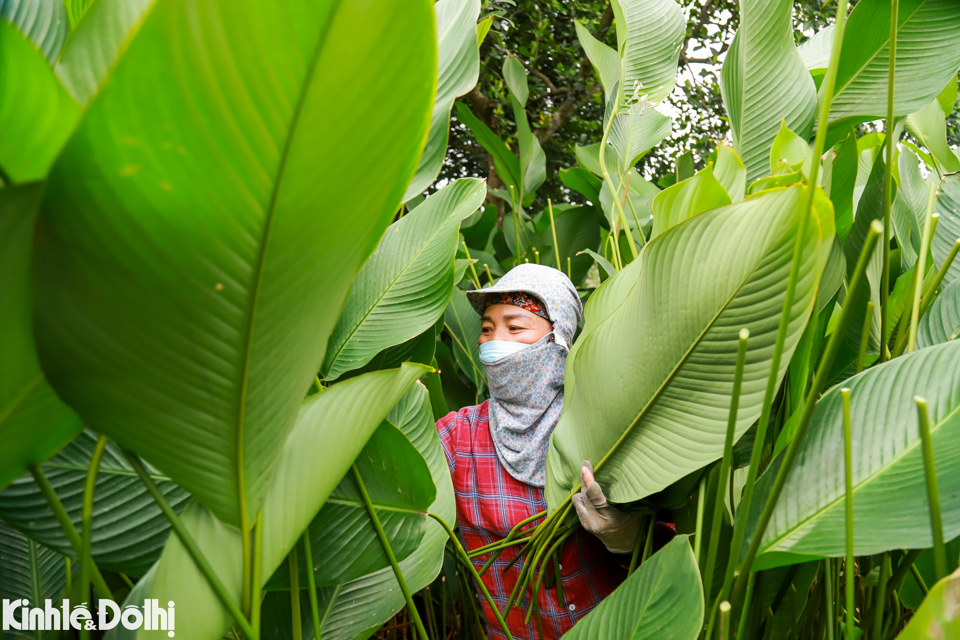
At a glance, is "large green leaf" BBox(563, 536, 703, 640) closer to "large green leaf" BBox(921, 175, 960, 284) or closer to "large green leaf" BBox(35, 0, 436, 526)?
"large green leaf" BBox(35, 0, 436, 526)

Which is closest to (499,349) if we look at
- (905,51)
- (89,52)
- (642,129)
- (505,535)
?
(505,535)

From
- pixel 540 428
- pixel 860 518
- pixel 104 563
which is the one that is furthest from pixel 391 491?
pixel 540 428

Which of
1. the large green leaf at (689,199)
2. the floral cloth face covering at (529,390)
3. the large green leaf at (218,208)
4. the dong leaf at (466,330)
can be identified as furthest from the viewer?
the dong leaf at (466,330)

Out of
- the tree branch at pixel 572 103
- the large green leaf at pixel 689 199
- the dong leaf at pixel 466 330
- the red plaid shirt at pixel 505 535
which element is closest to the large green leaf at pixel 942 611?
the large green leaf at pixel 689 199

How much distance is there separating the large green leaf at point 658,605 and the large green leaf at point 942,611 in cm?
13

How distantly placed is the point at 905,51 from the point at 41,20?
658mm

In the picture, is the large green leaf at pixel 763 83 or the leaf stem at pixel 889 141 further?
the large green leaf at pixel 763 83

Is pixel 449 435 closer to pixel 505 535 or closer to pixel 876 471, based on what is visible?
pixel 505 535

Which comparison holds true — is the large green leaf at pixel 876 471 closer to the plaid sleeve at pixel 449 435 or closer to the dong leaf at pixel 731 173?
the dong leaf at pixel 731 173

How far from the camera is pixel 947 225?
0.58 meters

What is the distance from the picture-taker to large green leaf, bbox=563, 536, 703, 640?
333 mm

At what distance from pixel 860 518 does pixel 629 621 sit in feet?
0.49

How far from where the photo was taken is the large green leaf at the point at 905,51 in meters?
0.51

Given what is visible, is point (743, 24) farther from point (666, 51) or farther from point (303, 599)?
point (303, 599)
